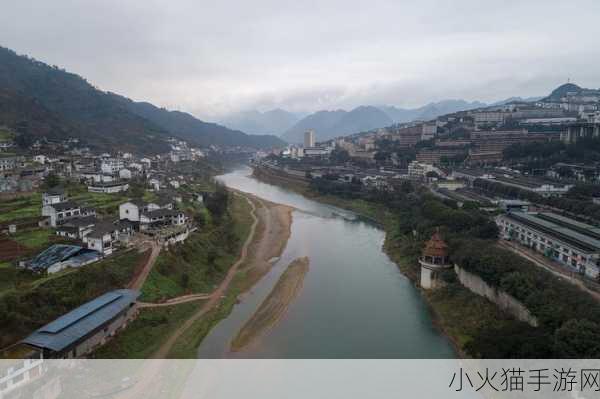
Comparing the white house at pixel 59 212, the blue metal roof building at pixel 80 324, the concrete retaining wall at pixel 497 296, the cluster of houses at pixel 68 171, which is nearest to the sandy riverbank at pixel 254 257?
the blue metal roof building at pixel 80 324

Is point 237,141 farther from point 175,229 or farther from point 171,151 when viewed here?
point 175,229

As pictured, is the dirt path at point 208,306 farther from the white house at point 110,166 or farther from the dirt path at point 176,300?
the white house at point 110,166

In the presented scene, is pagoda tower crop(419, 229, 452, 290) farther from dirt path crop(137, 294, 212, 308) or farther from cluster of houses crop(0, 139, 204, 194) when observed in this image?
cluster of houses crop(0, 139, 204, 194)

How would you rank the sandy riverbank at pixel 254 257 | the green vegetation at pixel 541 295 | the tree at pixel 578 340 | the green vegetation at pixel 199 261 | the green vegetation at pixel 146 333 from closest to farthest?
1. the tree at pixel 578 340
2. the green vegetation at pixel 541 295
3. the green vegetation at pixel 146 333
4. the sandy riverbank at pixel 254 257
5. the green vegetation at pixel 199 261

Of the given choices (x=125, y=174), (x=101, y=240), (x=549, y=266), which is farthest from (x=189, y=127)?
(x=549, y=266)

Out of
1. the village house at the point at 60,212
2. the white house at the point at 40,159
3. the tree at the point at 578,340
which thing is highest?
the white house at the point at 40,159

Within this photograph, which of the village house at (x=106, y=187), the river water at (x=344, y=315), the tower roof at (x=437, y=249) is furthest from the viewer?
the village house at (x=106, y=187)

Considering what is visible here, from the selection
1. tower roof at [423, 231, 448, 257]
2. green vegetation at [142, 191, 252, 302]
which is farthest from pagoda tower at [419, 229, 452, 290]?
green vegetation at [142, 191, 252, 302]
